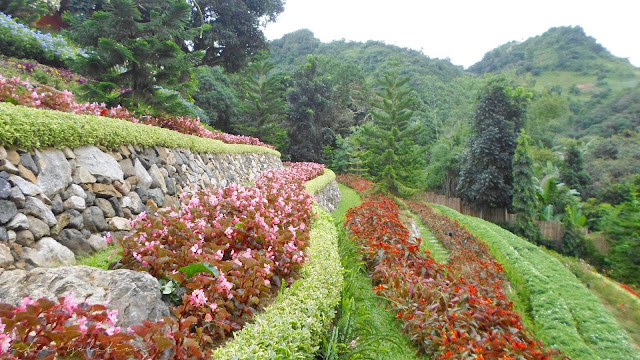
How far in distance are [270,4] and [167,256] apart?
644 inches

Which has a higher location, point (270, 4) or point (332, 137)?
point (270, 4)

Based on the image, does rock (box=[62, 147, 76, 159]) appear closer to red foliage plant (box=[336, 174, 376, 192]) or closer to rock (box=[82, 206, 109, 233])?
rock (box=[82, 206, 109, 233])

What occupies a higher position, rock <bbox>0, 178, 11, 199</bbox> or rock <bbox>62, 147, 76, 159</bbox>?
rock <bbox>62, 147, 76, 159</bbox>

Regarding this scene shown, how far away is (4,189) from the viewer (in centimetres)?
214

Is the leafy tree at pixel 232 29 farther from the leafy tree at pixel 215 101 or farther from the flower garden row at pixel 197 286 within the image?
the flower garden row at pixel 197 286

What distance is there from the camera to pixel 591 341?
274 inches

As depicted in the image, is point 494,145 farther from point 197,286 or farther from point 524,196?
point 197,286

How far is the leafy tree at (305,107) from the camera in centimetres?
2114

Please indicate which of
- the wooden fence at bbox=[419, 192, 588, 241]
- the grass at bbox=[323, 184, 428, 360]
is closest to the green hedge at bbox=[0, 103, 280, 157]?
the grass at bbox=[323, 184, 428, 360]

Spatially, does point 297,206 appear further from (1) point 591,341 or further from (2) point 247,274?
(1) point 591,341

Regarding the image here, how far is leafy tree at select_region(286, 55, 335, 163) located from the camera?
21.1 meters

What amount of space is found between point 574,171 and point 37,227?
92.5ft

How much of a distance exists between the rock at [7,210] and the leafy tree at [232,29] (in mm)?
13152

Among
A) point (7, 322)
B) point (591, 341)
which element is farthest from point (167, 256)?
point (591, 341)
